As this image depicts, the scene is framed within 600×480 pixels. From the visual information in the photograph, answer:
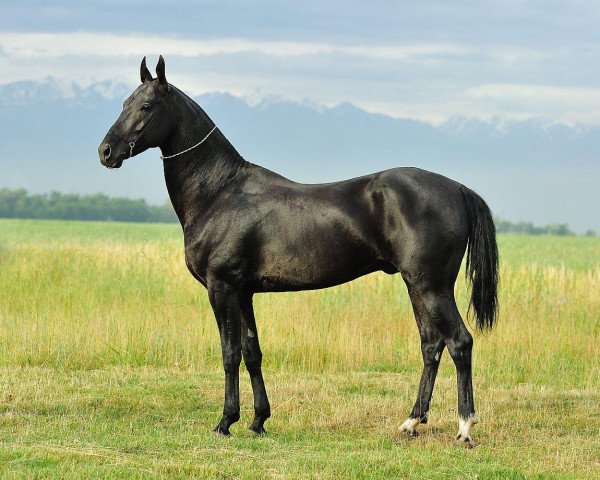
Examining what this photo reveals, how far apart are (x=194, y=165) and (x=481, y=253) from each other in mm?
2389

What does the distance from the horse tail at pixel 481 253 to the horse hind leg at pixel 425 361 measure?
40 cm

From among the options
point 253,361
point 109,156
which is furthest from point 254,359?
point 109,156

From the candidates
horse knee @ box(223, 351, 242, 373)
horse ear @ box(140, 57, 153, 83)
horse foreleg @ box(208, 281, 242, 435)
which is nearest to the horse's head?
horse ear @ box(140, 57, 153, 83)

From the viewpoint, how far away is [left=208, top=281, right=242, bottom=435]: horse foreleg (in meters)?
6.96

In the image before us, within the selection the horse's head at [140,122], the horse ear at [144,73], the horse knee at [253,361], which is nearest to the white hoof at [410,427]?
the horse knee at [253,361]

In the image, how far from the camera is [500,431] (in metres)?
7.64

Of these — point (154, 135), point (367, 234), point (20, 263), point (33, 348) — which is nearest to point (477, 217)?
point (367, 234)

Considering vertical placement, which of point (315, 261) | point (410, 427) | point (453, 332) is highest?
point (315, 261)

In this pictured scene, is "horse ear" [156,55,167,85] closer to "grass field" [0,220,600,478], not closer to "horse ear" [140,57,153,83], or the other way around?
"horse ear" [140,57,153,83]

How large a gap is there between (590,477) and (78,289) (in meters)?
10.5

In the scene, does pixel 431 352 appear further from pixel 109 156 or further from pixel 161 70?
pixel 161 70

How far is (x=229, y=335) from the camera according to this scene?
23.2ft

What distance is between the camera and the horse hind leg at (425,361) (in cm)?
720

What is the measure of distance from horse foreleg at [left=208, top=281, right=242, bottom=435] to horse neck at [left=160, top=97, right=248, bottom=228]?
0.68 metres
